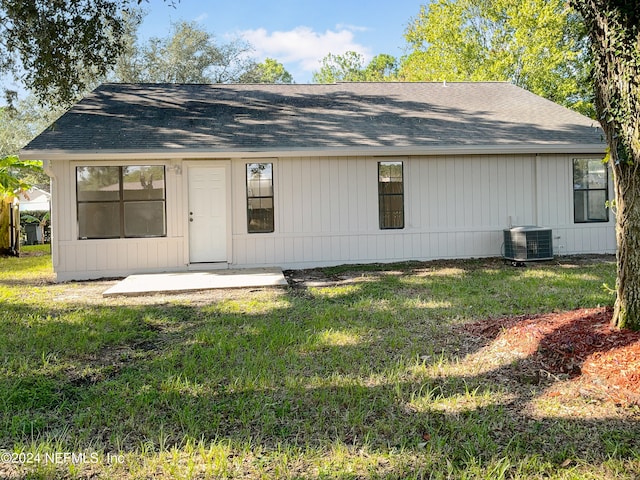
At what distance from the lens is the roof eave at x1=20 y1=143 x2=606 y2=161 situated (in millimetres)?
8539

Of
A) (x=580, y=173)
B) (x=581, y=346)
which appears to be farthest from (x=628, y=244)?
→ (x=580, y=173)

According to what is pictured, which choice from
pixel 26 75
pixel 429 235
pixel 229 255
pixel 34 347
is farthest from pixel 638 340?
pixel 26 75

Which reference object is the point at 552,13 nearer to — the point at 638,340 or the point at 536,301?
the point at 536,301

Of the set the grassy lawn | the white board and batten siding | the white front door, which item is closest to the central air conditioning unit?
the white board and batten siding

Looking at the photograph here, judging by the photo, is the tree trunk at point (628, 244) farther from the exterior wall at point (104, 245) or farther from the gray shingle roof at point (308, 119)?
the exterior wall at point (104, 245)

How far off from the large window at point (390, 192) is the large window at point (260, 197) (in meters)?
2.30

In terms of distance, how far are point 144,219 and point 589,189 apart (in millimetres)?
9424

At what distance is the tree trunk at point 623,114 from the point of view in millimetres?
3729

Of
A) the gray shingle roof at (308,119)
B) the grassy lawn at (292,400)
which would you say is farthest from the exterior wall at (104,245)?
the grassy lawn at (292,400)

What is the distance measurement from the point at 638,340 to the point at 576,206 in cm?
766

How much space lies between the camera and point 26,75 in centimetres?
880

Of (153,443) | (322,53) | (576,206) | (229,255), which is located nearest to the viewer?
(153,443)

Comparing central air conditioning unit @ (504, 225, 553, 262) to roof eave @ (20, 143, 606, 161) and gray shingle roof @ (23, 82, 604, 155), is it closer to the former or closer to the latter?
roof eave @ (20, 143, 606, 161)

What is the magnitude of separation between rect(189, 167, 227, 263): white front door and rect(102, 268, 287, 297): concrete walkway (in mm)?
565
